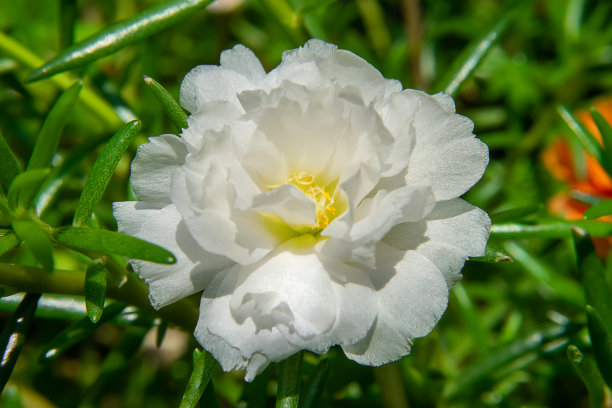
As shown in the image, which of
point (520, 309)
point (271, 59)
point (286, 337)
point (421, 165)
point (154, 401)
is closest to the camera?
point (286, 337)

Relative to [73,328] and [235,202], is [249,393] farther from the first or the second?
[235,202]

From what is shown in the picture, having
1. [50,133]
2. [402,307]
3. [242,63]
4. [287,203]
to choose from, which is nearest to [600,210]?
[402,307]

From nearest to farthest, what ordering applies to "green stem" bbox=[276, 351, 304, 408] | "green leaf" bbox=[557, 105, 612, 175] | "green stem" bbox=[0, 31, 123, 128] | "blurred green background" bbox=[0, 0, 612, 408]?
"green stem" bbox=[276, 351, 304, 408] → "green leaf" bbox=[557, 105, 612, 175] → "blurred green background" bbox=[0, 0, 612, 408] → "green stem" bbox=[0, 31, 123, 128]

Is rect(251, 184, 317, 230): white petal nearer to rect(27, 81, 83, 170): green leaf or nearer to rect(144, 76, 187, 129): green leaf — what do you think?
rect(144, 76, 187, 129): green leaf

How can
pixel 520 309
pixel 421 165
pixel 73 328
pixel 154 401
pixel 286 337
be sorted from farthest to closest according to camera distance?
pixel 154 401 → pixel 520 309 → pixel 73 328 → pixel 421 165 → pixel 286 337

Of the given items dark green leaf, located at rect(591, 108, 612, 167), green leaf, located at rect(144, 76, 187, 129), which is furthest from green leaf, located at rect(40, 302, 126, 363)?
dark green leaf, located at rect(591, 108, 612, 167)

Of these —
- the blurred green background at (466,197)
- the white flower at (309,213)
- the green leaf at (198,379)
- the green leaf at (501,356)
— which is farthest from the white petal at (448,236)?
the green leaf at (501,356)

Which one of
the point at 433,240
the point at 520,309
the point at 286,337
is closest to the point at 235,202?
the point at 286,337
